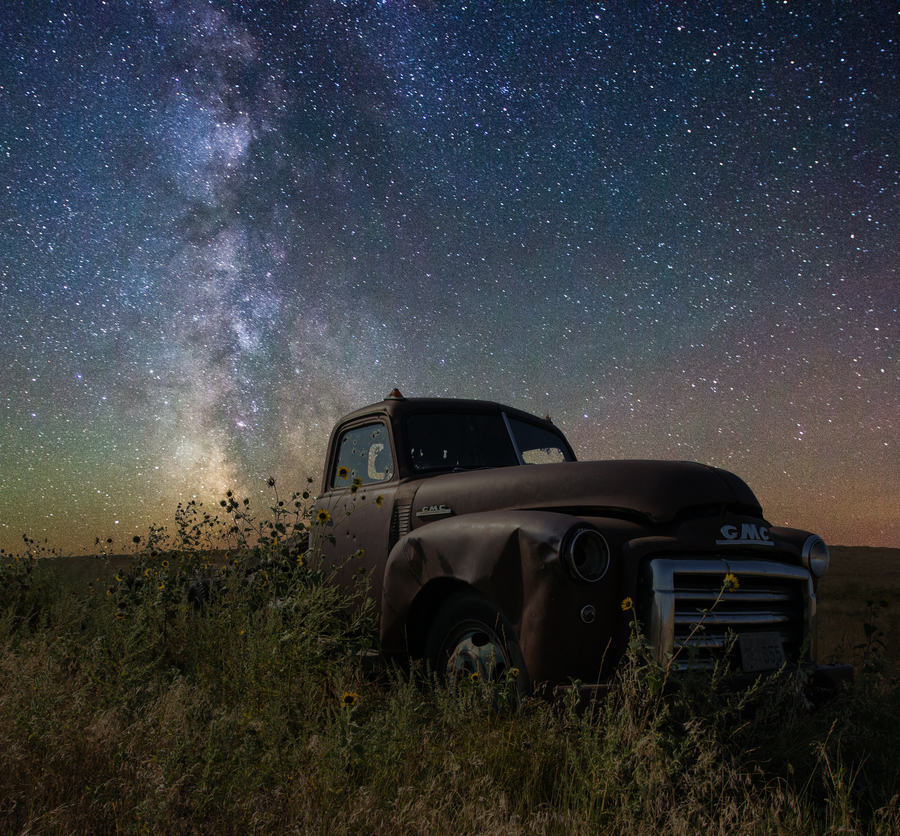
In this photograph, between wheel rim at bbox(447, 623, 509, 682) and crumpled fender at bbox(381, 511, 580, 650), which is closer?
crumpled fender at bbox(381, 511, 580, 650)

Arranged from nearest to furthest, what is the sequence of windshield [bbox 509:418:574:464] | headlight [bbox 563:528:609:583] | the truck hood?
1. headlight [bbox 563:528:609:583]
2. the truck hood
3. windshield [bbox 509:418:574:464]

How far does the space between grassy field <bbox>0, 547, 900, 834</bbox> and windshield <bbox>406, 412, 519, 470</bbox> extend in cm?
136

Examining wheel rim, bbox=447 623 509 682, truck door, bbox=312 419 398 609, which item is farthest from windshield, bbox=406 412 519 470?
wheel rim, bbox=447 623 509 682

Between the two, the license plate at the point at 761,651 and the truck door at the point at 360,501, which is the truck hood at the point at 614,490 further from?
the truck door at the point at 360,501

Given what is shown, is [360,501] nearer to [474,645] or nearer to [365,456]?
[365,456]

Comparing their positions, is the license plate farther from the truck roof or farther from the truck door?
the truck roof

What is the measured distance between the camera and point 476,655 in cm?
325

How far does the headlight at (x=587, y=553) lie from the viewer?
114 inches

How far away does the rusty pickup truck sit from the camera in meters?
2.91

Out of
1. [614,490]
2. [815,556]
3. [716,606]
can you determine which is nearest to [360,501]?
[614,490]

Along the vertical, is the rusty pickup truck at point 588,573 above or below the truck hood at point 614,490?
below

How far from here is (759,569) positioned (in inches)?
129

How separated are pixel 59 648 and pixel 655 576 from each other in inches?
150

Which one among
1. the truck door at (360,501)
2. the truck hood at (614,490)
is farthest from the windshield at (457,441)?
the truck hood at (614,490)
